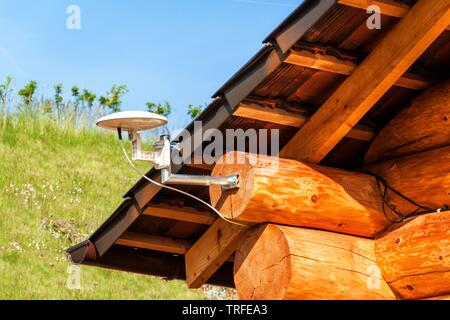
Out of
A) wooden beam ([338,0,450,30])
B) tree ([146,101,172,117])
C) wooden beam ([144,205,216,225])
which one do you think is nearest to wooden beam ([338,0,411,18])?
wooden beam ([338,0,450,30])

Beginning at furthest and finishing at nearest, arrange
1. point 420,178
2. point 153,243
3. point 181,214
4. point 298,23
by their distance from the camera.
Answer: point 153,243
point 181,214
point 420,178
point 298,23

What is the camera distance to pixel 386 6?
453 centimetres

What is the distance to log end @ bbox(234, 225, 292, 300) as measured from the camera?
4.67m

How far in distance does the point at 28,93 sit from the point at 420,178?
1140cm

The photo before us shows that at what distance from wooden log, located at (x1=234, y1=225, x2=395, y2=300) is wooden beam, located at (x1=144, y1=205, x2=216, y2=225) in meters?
0.77

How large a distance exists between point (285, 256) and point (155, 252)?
189 centimetres

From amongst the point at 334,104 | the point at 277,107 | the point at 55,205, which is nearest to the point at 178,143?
the point at 277,107

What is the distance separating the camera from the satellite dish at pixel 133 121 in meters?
4.65

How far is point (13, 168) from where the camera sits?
46.2 feet

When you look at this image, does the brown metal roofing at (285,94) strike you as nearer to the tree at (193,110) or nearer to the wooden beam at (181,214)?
the wooden beam at (181,214)

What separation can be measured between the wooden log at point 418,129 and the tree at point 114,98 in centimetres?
1083

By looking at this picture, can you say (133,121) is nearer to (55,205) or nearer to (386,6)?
(386,6)

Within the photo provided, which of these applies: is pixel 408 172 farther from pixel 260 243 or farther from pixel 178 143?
pixel 178 143

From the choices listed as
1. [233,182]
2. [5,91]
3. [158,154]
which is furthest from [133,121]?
[5,91]
